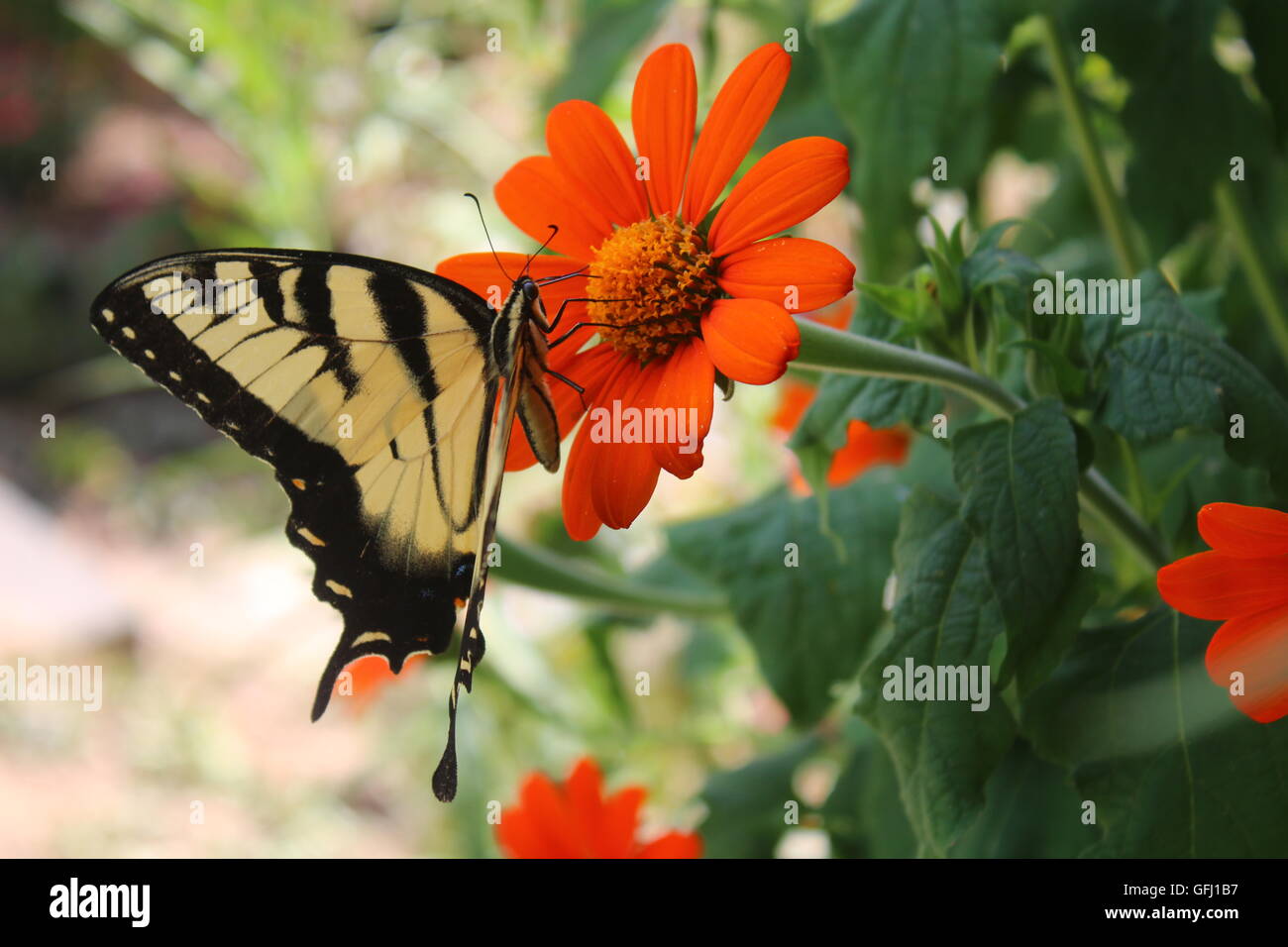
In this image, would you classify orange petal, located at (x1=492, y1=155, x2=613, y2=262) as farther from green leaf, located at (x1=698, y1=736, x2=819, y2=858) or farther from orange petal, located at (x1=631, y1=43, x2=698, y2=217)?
green leaf, located at (x1=698, y1=736, x2=819, y2=858)

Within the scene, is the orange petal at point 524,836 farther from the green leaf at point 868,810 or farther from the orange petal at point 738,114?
the orange petal at point 738,114

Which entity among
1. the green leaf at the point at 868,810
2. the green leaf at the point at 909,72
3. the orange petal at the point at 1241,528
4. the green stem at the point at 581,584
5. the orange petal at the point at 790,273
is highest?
the green leaf at the point at 909,72

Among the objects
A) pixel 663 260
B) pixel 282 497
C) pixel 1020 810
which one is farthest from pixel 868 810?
pixel 282 497

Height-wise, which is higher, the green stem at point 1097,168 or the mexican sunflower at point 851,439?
the green stem at point 1097,168

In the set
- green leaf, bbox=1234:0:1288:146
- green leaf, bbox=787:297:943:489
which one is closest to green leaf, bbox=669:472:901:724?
green leaf, bbox=787:297:943:489

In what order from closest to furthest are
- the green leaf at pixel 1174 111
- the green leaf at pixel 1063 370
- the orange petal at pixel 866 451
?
1. the green leaf at pixel 1063 370
2. the green leaf at pixel 1174 111
3. the orange petal at pixel 866 451

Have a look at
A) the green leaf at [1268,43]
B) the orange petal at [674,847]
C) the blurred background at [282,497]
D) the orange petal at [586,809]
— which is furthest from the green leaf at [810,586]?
the green leaf at [1268,43]

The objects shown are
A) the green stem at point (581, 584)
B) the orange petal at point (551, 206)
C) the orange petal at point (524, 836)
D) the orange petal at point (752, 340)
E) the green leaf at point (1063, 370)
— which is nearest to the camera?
the orange petal at point (752, 340)

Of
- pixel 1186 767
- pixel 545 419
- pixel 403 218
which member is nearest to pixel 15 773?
pixel 403 218

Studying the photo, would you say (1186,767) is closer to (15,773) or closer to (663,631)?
(663,631)

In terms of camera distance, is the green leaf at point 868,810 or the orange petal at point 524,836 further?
the orange petal at point 524,836
